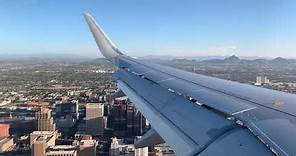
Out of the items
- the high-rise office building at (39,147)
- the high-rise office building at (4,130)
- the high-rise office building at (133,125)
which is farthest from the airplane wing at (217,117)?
the high-rise office building at (4,130)

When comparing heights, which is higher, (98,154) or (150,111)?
(150,111)

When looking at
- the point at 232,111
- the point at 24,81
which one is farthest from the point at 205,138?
the point at 24,81

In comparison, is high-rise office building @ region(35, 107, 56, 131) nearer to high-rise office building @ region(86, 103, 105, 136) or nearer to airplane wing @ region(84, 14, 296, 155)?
high-rise office building @ region(86, 103, 105, 136)

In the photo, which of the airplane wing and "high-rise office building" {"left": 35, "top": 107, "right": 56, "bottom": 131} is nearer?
the airplane wing

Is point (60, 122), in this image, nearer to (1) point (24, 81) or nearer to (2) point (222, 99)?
(2) point (222, 99)

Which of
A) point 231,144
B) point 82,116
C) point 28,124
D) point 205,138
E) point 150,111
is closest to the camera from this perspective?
point 231,144

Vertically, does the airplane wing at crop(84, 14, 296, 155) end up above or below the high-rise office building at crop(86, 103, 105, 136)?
above

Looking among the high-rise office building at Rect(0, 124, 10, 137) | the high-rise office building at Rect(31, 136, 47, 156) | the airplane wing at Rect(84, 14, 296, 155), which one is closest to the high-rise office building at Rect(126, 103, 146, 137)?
the high-rise office building at Rect(31, 136, 47, 156)
